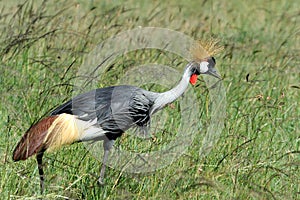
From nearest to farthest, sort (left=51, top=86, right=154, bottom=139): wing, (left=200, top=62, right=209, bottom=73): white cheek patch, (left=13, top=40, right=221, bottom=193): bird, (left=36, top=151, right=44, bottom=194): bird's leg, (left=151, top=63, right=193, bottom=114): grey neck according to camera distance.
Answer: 1. (left=36, top=151, right=44, bottom=194): bird's leg
2. (left=13, top=40, right=221, bottom=193): bird
3. (left=51, top=86, right=154, bottom=139): wing
4. (left=151, top=63, right=193, bottom=114): grey neck
5. (left=200, top=62, right=209, bottom=73): white cheek patch

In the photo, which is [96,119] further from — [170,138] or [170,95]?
[170,138]

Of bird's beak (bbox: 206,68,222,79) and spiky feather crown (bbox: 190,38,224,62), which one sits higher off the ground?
spiky feather crown (bbox: 190,38,224,62)

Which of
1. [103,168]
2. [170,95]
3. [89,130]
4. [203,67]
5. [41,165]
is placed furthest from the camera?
[203,67]

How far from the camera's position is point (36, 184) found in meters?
3.64

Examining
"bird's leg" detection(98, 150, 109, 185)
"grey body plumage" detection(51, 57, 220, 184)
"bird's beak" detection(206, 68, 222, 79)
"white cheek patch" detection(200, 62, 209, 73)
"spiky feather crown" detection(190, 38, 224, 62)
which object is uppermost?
"spiky feather crown" detection(190, 38, 224, 62)

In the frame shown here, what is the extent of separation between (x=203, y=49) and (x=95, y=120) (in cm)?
81

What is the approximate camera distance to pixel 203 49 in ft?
13.7

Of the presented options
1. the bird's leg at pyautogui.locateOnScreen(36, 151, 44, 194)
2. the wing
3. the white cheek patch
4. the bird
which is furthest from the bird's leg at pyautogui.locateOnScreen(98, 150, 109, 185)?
the white cheek patch

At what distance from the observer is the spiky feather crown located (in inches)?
163

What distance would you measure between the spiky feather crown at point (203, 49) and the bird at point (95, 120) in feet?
0.59

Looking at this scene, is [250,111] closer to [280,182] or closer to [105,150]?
[280,182]

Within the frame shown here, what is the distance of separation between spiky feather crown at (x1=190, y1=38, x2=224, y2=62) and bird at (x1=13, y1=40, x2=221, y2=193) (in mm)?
180

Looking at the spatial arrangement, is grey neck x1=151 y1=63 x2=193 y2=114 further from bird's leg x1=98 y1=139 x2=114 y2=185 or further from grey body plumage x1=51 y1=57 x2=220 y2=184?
bird's leg x1=98 y1=139 x2=114 y2=185

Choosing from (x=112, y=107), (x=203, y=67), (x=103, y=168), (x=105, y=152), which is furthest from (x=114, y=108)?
(x=203, y=67)
